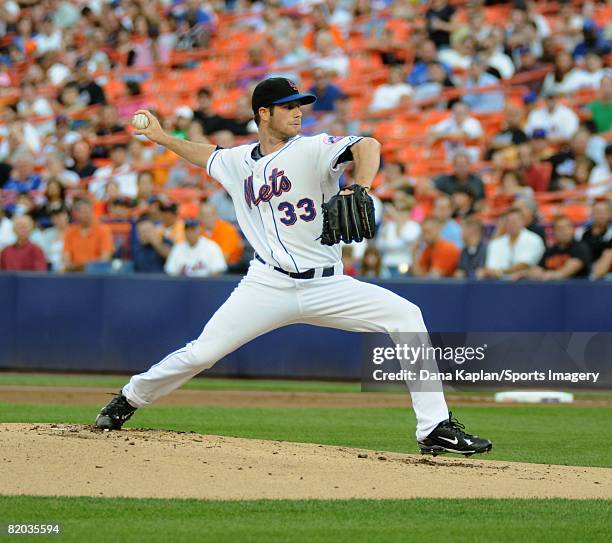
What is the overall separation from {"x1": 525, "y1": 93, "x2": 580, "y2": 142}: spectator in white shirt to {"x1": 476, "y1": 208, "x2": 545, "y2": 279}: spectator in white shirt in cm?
236

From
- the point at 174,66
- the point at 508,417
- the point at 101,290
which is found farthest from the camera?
the point at 174,66

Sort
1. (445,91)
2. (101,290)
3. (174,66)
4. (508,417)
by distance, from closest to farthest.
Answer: (508,417) < (101,290) < (445,91) < (174,66)

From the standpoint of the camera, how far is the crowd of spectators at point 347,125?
14.1m

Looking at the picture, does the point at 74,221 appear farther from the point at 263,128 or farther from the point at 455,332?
the point at 263,128

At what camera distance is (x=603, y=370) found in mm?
12516

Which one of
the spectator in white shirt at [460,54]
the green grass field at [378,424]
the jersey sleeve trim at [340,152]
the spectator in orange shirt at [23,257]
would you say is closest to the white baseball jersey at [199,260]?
the spectator in orange shirt at [23,257]

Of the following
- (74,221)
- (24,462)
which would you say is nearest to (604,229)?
(74,221)

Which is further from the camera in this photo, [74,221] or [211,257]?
[74,221]

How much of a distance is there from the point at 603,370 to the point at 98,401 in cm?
489

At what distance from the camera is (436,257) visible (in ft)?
45.3

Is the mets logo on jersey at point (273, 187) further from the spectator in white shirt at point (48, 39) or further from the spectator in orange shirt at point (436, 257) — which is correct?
the spectator in white shirt at point (48, 39)

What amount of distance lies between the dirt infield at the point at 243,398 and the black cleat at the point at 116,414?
3574mm

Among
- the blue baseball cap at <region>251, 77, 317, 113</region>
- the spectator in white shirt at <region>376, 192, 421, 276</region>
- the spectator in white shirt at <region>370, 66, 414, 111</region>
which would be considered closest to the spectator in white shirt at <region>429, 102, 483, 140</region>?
the spectator in white shirt at <region>370, 66, 414, 111</region>

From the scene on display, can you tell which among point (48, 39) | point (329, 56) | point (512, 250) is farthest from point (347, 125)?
point (48, 39)
